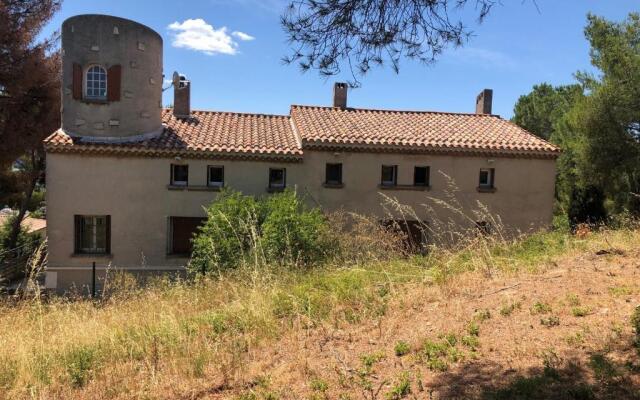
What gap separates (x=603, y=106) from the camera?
19.4 m

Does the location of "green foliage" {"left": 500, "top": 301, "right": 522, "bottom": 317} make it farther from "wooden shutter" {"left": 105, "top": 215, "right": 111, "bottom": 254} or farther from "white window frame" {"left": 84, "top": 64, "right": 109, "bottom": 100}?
"white window frame" {"left": 84, "top": 64, "right": 109, "bottom": 100}

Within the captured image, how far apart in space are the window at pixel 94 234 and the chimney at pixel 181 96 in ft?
18.0

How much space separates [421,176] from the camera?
18.5 m

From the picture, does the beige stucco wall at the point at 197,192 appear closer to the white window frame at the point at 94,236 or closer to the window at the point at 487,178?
the window at the point at 487,178

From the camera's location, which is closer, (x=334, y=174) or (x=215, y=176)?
(x=215, y=176)

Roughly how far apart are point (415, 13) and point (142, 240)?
14106mm

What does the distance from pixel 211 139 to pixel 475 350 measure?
14986 mm

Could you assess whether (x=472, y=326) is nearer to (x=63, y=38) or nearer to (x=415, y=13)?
(x=415, y=13)

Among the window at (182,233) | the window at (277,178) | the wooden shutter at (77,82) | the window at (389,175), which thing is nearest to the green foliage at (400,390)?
the window at (277,178)

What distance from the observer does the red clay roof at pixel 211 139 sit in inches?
645

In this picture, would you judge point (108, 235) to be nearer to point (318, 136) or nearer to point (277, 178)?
point (277, 178)

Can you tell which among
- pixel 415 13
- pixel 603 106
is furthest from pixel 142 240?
pixel 603 106

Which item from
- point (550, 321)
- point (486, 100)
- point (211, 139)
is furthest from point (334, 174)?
point (550, 321)

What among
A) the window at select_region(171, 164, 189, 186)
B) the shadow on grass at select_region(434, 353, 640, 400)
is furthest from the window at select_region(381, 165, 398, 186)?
the shadow on grass at select_region(434, 353, 640, 400)
